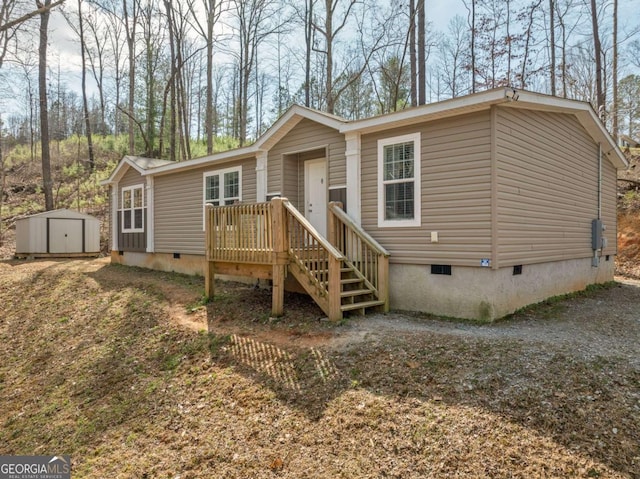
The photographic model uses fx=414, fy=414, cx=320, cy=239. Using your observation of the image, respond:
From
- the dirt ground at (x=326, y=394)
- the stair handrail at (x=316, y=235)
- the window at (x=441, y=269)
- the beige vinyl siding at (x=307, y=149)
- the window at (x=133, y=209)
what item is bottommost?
the dirt ground at (x=326, y=394)

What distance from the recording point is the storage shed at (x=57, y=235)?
A: 15172 millimetres

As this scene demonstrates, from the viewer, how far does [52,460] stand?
4285mm

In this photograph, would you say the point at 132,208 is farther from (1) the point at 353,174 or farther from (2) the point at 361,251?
(2) the point at 361,251

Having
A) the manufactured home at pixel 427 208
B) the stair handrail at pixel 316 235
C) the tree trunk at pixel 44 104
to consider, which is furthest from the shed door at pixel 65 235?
the stair handrail at pixel 316 235

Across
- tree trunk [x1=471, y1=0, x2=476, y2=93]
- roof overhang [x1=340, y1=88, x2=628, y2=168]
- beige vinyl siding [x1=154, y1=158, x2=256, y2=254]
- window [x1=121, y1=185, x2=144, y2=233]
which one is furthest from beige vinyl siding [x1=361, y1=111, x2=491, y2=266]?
tree trunk [x1=471, y1=0, x2=476, y2=93]

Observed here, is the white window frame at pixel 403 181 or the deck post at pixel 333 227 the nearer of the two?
the white window frame at pixel 403 181

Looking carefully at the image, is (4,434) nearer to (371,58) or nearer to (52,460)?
(52,460)

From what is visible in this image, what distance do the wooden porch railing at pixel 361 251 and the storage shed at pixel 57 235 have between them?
1309cm

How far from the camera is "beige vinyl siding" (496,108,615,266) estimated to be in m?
6.19

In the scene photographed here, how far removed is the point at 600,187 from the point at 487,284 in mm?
5934

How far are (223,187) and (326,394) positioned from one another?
275 inches

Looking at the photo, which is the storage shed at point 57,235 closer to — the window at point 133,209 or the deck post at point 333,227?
the window at point 133,209

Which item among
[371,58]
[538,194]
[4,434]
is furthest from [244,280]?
[371,58]

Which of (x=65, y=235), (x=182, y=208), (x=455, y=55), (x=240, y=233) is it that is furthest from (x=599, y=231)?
(x=65, y=235)
